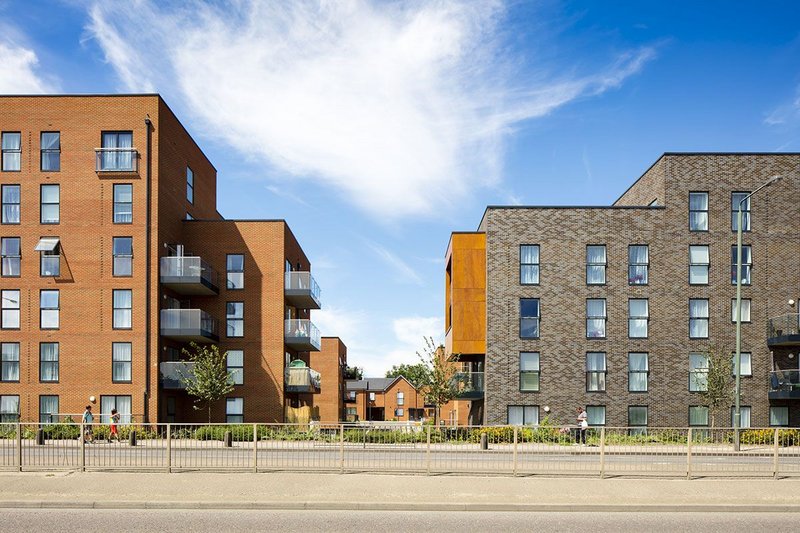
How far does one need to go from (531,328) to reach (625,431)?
19.2 m

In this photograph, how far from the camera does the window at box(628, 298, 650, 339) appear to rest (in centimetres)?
3794

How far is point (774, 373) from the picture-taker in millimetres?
37031

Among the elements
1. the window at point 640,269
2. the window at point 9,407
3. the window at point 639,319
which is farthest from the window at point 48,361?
the window at point 640,269

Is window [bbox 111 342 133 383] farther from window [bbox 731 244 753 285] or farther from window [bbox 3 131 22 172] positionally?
window [bbox 731 244 753 285]

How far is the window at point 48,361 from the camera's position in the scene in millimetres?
36156

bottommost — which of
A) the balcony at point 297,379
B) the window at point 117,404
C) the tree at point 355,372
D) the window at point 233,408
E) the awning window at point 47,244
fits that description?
the tree at point 355,372

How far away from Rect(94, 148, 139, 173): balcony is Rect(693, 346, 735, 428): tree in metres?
27.5

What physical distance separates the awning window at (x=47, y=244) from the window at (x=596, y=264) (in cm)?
2494

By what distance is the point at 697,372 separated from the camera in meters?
37.1

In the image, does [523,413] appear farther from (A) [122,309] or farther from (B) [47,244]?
(B) [47,244]

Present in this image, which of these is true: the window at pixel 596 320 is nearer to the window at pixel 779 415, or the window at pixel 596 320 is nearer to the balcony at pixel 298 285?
the window at pixel 779 415

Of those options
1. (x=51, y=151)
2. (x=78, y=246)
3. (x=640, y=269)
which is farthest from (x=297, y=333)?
(x=640, y=269)

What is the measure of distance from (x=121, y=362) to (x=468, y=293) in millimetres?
16520

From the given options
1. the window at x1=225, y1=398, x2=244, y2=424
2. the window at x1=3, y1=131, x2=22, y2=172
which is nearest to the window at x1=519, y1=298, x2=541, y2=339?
the window at x1=225, y1=398, x2=244, y2=424
